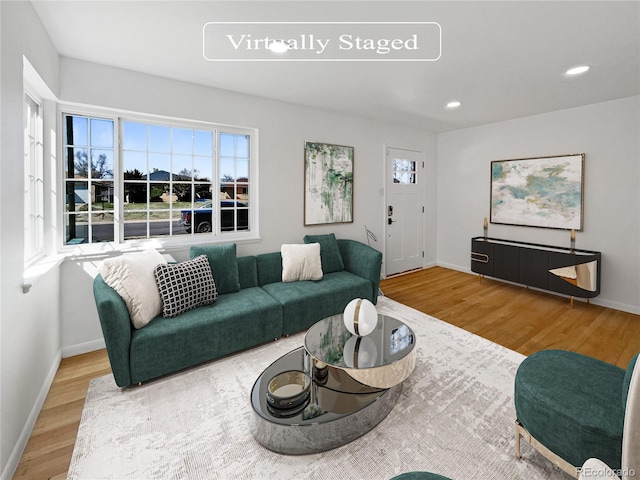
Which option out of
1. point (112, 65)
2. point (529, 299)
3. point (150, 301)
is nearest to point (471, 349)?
point (529, 299)

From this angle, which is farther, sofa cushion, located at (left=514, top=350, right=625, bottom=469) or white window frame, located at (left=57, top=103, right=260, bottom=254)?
white window frame, located at (left=57, top=103, right=260, bottom=254)

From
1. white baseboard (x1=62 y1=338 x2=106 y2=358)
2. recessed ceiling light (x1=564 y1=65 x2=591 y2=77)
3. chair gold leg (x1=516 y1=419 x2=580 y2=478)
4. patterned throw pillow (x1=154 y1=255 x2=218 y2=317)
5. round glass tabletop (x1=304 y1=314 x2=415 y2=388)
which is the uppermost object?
recessed ceiling light (x1=564 y1=65 x2=591 y2=77)

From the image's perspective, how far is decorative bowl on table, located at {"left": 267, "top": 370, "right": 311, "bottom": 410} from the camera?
5.49 feet

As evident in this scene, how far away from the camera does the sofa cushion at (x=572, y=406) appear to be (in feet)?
4.07

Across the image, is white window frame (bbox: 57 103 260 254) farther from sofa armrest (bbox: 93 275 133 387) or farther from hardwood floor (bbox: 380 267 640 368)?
hardwood floor (bbox: 380 267 640 368)

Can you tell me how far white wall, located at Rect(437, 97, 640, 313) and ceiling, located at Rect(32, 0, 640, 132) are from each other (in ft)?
0.92

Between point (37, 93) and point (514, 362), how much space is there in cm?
444

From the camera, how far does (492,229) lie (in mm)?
4953

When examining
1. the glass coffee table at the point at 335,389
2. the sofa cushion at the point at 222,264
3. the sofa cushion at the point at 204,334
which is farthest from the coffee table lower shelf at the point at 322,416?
the sofa cushion at the point at 222,264

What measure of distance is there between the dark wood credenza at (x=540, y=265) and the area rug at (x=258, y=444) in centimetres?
210

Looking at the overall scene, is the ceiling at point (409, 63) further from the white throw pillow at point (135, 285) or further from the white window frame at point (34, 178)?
the white throw pillow at point (135, 285)

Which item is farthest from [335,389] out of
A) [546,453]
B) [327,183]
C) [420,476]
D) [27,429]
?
[327,183]

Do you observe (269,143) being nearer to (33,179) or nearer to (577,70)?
(33,179)

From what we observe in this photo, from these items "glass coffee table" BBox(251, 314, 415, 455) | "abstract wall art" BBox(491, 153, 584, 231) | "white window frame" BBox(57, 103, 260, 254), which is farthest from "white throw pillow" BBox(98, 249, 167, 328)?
"abstract wall art" BBox(491, 153, 584, 231)
